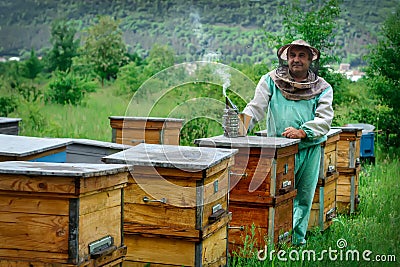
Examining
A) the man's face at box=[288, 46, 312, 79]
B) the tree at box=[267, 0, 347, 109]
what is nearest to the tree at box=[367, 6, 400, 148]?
the tree at box=[267, 0, 347, 109]

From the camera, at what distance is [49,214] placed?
3.07 meters

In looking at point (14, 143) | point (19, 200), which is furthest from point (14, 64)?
point (19, 200)

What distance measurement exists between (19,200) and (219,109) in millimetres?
2453

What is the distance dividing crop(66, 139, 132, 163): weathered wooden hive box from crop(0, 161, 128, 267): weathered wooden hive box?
226cm

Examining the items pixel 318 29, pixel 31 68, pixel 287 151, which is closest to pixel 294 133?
pixel 287 151

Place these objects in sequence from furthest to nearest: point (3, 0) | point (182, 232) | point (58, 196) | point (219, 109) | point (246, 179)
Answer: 1. point (3, 0)
2. point (219, 109)
3. point (246, 179)
4. point (182, 232)
5. point (58, 196)

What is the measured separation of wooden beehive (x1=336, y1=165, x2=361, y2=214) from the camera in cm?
693

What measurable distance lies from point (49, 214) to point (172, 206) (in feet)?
3.24

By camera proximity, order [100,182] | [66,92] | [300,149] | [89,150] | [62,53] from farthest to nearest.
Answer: [62,53], [66,92], [89,150], [300,149], [100,182]

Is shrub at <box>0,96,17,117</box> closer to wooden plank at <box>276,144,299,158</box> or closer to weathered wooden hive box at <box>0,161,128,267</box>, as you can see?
wooden plank at <box>276,144,299,158</box>

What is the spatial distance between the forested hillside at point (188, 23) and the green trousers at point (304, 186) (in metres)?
20.6

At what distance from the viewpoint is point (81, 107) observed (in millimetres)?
14852

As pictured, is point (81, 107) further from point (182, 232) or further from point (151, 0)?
point (151, 0)

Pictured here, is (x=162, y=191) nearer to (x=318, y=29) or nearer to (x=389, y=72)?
(x=318, y=29)
